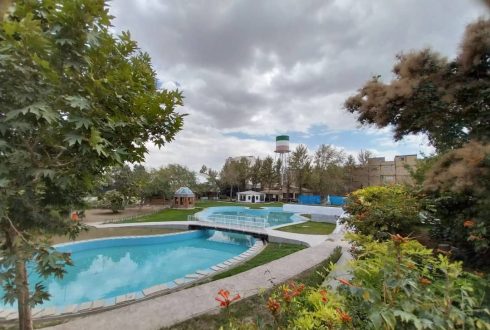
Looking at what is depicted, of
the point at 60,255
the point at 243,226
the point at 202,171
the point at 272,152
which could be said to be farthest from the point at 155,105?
the point at 202,171

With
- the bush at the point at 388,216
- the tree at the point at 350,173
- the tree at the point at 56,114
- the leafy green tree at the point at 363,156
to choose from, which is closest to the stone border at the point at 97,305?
the tree at the point at 56,114

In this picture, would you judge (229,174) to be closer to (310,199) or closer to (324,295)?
(310,199)

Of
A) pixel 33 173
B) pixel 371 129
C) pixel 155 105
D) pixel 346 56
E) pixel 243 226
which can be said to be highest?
pixel 346 56

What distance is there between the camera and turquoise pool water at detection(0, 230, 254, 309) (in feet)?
27.7

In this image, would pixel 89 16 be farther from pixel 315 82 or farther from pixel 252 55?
pixel 315 82

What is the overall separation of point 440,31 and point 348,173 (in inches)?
1456

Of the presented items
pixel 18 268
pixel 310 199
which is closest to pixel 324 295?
pixel 18 268

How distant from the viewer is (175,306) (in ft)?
17.3

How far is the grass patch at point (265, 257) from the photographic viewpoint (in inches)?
301

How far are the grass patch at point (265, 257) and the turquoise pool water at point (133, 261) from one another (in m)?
2.07

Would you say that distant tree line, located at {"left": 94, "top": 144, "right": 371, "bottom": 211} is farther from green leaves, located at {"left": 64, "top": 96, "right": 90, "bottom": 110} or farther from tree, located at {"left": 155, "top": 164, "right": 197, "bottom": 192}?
green leaves, located at {"left": 64, "top": 96, "right": 90, "bottom": 110}

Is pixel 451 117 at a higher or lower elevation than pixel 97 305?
higher

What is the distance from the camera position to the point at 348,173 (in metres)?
38.9

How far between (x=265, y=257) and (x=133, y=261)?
6.30m
